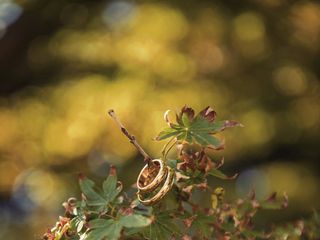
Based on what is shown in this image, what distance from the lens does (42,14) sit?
167 inches

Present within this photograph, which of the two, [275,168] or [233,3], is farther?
[275,168]

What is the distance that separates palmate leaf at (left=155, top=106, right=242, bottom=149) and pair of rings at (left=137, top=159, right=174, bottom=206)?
0.19 feet

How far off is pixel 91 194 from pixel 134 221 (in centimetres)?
14

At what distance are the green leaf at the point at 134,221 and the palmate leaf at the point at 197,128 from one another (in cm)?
15

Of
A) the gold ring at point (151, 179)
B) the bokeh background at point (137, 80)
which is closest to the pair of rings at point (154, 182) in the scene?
the gold ring at point (151, 179)

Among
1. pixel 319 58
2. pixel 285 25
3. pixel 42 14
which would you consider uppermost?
pixel 42 14

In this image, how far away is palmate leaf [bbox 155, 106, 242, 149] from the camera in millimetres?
770

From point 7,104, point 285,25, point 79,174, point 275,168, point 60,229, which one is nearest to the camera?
point 60,229

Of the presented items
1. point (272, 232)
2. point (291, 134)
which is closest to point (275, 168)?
point (291, 134)

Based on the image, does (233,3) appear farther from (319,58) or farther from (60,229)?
(60,229)

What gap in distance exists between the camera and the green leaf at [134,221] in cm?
64

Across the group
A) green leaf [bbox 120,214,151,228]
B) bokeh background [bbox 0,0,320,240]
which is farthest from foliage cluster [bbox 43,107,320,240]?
bokeh background [bbox 0,0,320,240]

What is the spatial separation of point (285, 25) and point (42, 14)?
156 centimetres

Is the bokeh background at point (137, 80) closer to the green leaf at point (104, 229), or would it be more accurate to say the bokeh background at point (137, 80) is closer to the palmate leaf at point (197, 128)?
the palmate leaf at point (197, 128)
